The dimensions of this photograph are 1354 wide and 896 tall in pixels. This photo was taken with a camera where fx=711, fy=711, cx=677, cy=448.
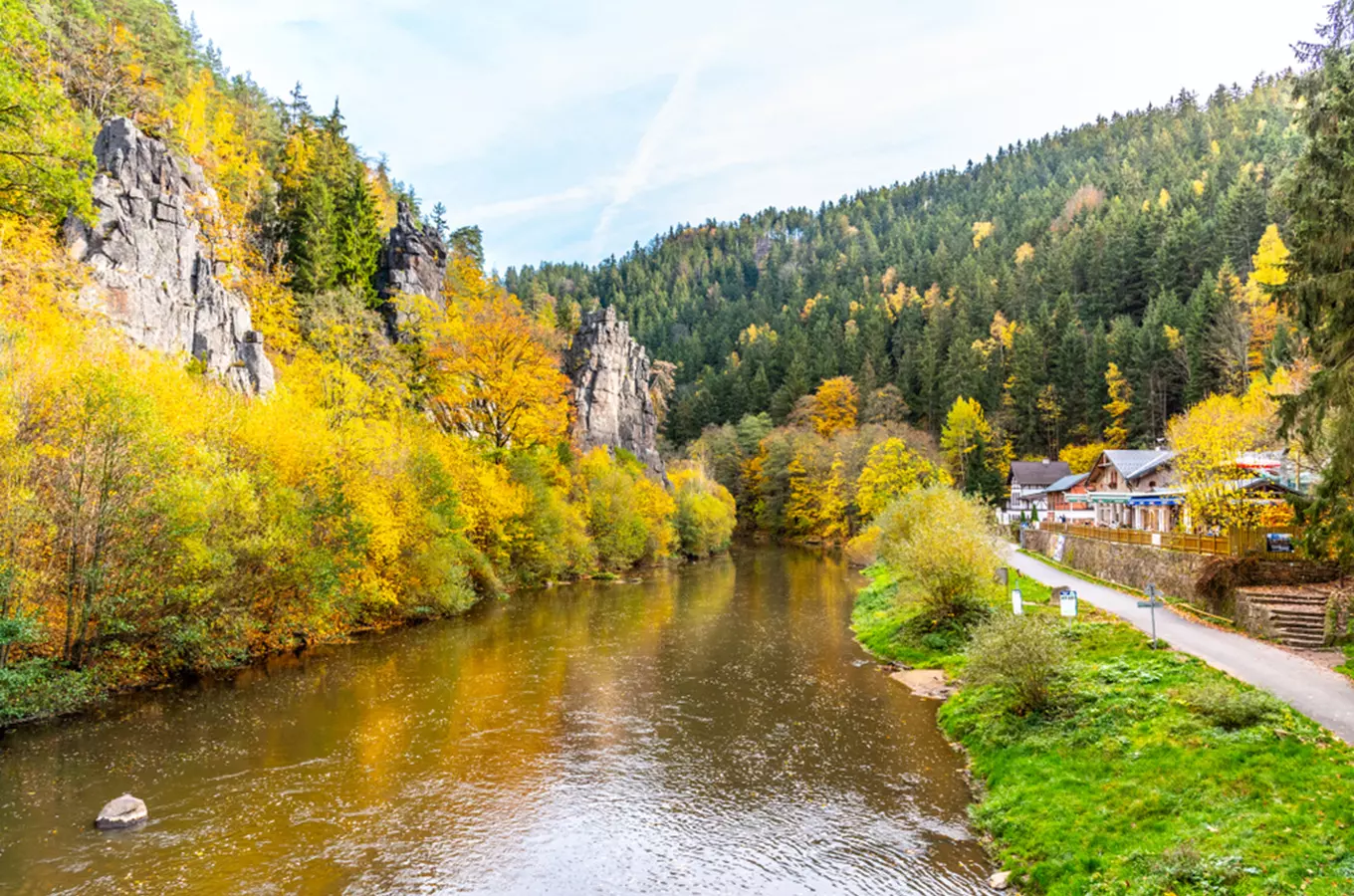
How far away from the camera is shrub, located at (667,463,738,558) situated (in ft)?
240

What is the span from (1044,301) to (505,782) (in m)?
110

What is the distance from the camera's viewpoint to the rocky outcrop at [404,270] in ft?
191

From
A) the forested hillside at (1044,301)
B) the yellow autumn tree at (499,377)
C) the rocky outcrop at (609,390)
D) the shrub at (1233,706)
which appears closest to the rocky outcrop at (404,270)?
the yellow autumn tree at (499,377)

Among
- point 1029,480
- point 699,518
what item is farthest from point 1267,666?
A: point 1029,480

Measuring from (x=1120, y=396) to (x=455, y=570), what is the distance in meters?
79.7

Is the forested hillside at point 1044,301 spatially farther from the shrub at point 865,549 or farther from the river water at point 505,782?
the river water at point 505,782

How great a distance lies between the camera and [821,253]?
646ft

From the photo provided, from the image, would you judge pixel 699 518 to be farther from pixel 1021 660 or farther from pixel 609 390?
pixel 1021 660

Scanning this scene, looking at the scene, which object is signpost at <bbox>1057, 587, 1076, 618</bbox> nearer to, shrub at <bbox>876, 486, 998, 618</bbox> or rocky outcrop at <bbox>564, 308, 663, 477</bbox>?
shrub at <bbox>876, 486, 998, 618</bbox>

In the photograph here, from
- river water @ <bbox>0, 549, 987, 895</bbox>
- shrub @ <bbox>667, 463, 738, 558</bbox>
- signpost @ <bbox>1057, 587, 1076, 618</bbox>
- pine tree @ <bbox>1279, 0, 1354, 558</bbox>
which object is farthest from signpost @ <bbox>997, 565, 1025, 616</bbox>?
shrub @ <bbox>667, 463, 738, 558</bbox>

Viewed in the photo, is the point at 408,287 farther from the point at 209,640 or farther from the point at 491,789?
the point at 491,789

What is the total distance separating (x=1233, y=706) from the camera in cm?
1442

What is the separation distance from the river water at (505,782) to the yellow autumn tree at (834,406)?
80326 mm

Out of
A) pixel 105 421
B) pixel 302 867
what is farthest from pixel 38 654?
pixel 302 867
